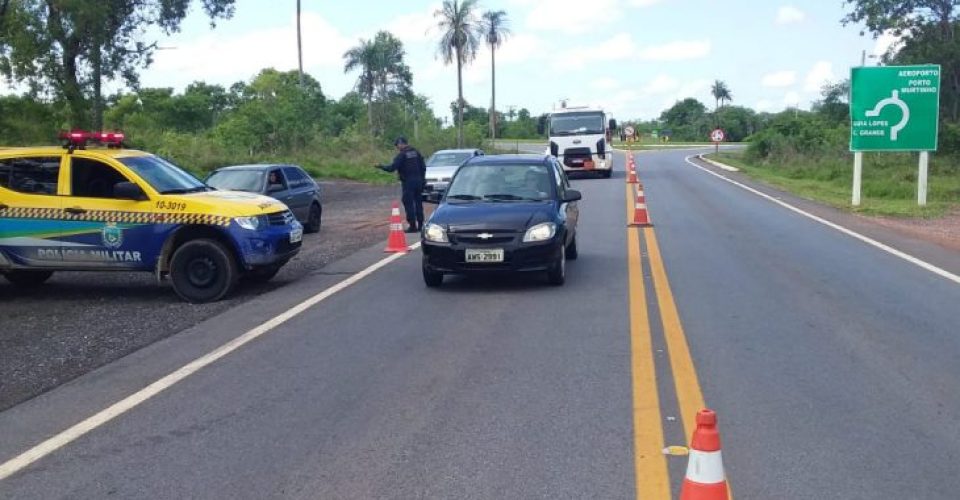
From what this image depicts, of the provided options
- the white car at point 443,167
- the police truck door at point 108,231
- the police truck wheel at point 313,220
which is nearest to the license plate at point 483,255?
the police truck door at point 108,231

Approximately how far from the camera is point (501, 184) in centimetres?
1223

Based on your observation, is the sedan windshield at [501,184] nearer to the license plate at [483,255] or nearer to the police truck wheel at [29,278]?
the license plate at [483,255]

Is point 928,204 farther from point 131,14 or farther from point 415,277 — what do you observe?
point 131,14

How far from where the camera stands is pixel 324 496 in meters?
4.87

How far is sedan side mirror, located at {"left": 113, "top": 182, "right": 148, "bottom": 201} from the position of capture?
431 inches

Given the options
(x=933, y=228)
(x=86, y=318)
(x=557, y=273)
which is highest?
(x=557, y=273)

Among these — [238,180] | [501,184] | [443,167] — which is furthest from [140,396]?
[443,167]

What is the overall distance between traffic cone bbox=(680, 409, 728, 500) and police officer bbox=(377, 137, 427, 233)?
47.9 feet

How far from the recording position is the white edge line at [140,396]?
5617 mm

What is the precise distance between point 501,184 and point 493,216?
3.86 ft

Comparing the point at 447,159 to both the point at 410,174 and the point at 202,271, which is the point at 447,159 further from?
the point at 202,271

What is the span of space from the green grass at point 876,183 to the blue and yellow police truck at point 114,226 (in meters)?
16.4

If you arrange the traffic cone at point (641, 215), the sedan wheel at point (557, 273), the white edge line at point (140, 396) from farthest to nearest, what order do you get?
the traffic cone at point (641, 215) → the sedan wheel at point (557, 273) → the white edge line at point (140, 396)

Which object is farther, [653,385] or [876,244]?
[876,244]
